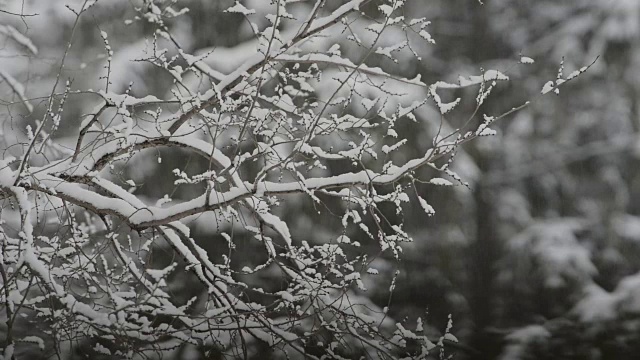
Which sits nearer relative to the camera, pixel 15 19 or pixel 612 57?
pixel 15 19

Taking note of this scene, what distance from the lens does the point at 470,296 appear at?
773 centimetres

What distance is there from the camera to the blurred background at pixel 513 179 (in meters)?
7.08

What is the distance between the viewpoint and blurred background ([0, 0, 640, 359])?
279 inches

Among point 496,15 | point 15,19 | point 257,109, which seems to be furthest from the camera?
point 496,15

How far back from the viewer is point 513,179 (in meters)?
7.75

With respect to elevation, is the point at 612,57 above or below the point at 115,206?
above

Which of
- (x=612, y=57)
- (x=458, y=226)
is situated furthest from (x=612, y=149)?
(x=458, y=226)

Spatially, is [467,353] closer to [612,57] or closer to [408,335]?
[612,57]

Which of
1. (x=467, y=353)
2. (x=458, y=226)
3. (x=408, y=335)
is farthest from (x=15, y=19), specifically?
(x=408, y=335)

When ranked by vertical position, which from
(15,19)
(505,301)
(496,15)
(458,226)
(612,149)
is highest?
(496,15)

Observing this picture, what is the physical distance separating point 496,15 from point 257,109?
17.2 feet

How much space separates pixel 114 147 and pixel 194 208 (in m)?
0.46

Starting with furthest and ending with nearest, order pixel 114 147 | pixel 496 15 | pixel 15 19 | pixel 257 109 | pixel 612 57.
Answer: pixel 496 15 < pixel 612 57 < pixel 15 19 < pixel 257 109 < pixel 114 147

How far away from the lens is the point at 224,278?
2879mm
